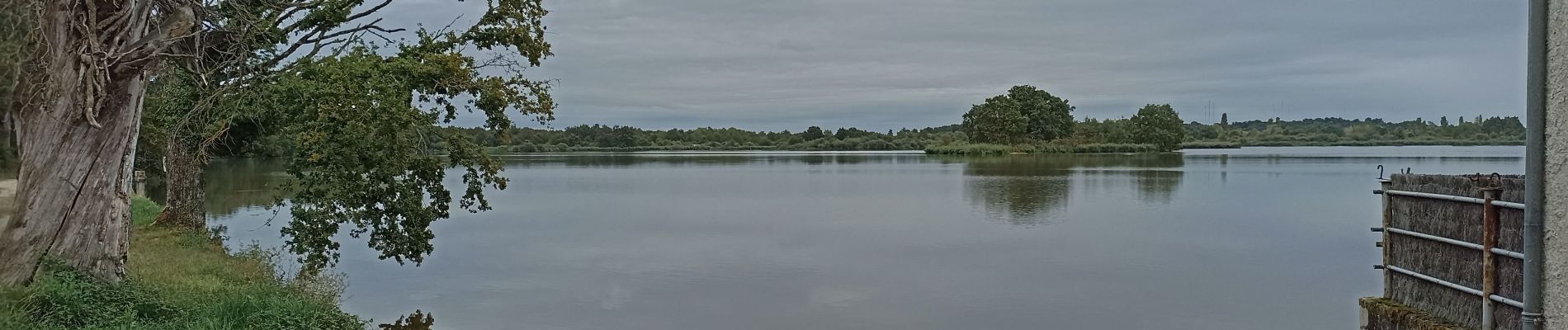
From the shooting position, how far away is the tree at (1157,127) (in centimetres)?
10444

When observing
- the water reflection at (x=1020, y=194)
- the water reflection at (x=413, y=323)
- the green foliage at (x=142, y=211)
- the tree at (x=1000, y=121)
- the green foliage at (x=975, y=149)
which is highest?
the tree at (x=1000, y=121)

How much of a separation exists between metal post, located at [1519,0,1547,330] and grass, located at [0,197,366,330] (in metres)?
7.95

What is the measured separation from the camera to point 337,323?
9.67m

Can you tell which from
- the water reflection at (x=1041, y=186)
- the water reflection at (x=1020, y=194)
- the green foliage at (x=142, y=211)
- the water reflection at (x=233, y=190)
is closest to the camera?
the green foliage at (x=142, y=211)

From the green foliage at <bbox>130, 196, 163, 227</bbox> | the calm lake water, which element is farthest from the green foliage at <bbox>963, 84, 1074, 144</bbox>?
the green foliage at <bbox>130, 196, 163, 227</bbox>

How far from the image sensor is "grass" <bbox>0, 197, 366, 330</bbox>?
7273mm

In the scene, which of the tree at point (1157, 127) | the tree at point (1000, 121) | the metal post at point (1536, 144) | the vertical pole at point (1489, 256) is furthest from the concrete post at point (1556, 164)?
the tree at point (1157, 127)

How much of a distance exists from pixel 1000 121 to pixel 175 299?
296 feet

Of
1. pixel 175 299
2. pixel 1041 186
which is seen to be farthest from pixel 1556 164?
pixel 1041 186

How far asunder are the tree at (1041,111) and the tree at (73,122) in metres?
91.6

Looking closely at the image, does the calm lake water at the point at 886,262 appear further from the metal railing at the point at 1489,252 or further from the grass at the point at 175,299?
the metal railing at the point at 1489,252

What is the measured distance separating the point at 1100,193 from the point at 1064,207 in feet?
21.1

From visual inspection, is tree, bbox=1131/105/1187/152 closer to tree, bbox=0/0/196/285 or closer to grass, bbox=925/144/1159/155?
grass, bbox=925/144/1159/155

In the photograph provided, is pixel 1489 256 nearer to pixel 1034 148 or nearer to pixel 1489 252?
pixel 1489 252
